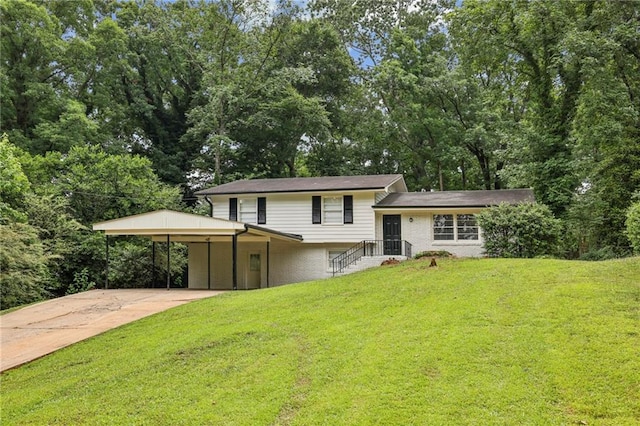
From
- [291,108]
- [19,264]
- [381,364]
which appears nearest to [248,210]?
[19,264]

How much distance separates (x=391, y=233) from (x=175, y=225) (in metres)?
10.1

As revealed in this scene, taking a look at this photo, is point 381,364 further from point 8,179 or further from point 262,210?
point 8,179

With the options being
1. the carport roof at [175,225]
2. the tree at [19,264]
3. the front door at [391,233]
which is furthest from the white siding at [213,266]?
the front door at [391,233]

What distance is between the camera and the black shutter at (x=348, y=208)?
2153 centimetres

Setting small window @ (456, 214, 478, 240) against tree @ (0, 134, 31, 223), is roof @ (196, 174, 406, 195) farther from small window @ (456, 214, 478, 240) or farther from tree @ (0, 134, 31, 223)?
tree @ (0, 134, 31, 223)

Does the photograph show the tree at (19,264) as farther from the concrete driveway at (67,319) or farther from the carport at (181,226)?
the carport at (181,226)

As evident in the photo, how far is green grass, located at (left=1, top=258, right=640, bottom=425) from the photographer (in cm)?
541

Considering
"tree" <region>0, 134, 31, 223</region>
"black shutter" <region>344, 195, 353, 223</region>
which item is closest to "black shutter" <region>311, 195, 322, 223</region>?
"black shutter" <region>344, 195, 353, 223</region>

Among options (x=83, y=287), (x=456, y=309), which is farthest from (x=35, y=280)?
(x=456, y=309)

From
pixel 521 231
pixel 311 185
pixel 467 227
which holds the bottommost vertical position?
pixel 521 231

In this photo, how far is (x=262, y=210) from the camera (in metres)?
22.8

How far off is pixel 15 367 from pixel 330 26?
31029mm

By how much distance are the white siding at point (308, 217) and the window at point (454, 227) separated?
3.08 metres

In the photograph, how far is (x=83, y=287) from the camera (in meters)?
21.8
